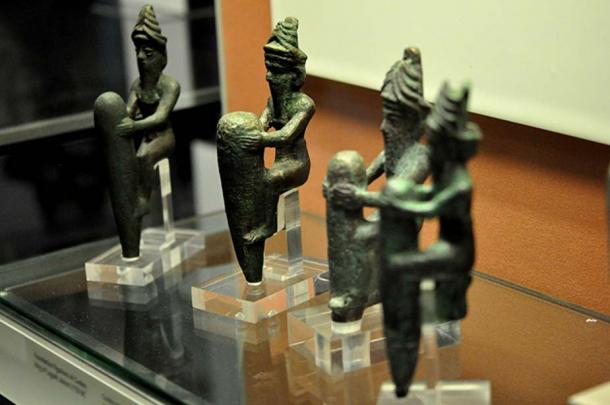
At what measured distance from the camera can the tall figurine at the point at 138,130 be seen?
195cm

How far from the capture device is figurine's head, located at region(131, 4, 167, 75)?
1964 mm

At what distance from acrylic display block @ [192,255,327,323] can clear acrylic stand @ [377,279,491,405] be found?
1.07 feet

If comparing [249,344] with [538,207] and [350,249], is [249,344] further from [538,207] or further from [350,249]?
[538,207]

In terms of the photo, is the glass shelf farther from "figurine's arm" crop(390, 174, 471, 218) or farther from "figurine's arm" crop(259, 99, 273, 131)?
"figurine's arm" crop(390, 174, 471, 218)

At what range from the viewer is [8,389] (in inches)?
77.9

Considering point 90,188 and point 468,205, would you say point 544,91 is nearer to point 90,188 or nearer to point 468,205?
point 468,205

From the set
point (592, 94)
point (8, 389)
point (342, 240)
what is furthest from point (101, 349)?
point (592, 94)

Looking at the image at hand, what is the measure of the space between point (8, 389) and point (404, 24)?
0.84 meters

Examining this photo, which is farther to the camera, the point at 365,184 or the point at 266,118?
the point at 266,118

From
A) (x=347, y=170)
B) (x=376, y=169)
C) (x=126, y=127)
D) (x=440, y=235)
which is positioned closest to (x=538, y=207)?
(x=376, y=169)

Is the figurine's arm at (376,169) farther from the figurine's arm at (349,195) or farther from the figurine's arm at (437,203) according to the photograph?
the figurine's arm at (437,203)

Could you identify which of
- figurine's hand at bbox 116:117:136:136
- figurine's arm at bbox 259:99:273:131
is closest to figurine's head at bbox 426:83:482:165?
figurine's arm at bbox 259:99:273:131

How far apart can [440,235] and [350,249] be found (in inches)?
10.1

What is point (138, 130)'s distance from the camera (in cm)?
197
